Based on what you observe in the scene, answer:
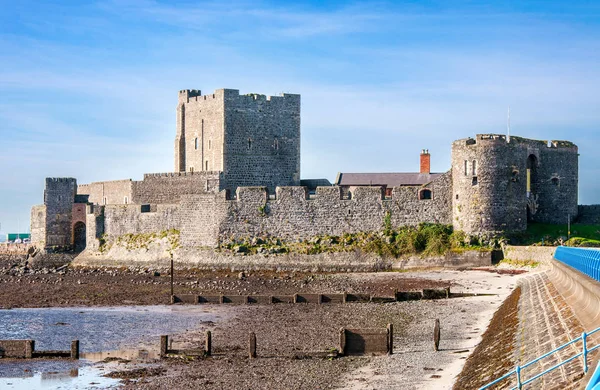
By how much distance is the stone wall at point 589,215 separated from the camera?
38125mm

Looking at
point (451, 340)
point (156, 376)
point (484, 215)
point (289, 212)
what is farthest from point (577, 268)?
point (289, 212)

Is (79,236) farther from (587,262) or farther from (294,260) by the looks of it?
(587,262)

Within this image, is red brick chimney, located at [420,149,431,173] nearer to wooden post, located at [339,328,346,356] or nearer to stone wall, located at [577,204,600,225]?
stone wall, located at [577,204,600,225]

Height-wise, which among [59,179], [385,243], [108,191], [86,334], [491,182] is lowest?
[86,334]

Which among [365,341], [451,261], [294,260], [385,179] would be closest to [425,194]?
[451,261]

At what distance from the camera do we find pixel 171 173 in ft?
157

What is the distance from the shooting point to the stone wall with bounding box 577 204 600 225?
38.1m

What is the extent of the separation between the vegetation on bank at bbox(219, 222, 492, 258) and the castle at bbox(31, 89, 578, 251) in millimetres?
371

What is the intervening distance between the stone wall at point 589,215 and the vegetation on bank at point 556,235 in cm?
169

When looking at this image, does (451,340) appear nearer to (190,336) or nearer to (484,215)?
(190,336)

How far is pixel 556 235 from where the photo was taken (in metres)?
35.3

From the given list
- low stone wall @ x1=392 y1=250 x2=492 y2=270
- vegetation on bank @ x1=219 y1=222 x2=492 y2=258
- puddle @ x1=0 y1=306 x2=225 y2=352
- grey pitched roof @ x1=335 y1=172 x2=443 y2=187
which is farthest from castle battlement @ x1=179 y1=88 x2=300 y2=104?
puddle @ x1=0 y1=306 x2=225 y2=352

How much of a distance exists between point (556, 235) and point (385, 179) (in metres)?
12.9

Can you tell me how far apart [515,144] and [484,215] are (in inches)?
133
